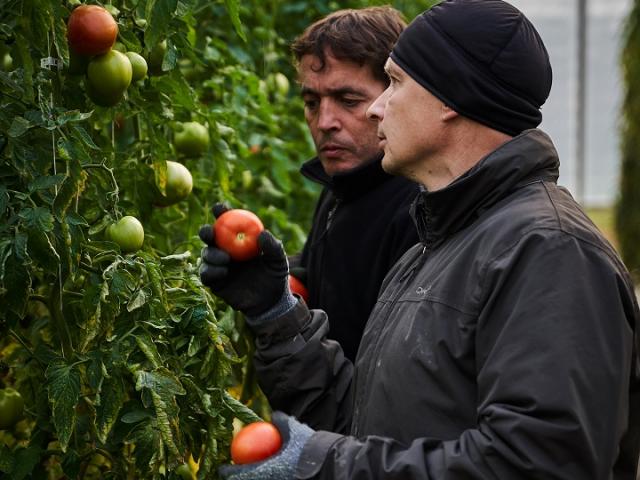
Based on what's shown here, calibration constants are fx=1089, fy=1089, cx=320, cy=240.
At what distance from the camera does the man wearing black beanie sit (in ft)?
4.78

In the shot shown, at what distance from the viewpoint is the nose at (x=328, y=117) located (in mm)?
2580

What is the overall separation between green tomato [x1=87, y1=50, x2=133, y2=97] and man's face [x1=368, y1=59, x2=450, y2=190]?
0.51 m

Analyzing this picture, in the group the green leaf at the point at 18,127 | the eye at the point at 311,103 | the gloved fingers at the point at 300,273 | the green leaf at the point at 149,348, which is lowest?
the gloved fingers at the point at 300,273

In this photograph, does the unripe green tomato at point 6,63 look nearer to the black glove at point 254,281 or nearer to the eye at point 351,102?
the black glove at point 254,281

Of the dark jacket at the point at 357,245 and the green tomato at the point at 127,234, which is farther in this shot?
the dark jacket at the point at 357,245

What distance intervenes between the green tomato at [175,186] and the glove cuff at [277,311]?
35 cm

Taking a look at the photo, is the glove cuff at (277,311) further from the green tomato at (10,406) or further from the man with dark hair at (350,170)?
the green tomato at (10,406)

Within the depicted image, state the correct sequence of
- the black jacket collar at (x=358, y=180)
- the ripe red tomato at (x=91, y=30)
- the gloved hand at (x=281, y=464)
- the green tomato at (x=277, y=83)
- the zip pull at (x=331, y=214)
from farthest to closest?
the green tomato at (x=277, y=83)
the zip pull at (x=331, y=214)
the black jacket collar at (x=358, y=180)
the ripe red tomato at (x=91, y=30)
the gloved hand at (x=281, y=464)

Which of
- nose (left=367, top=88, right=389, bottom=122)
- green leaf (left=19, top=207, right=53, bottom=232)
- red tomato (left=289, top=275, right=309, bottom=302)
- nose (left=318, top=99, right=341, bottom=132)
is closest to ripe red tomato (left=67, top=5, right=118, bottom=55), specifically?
green leaf (left=19, top=207, right=53, bottom=232)

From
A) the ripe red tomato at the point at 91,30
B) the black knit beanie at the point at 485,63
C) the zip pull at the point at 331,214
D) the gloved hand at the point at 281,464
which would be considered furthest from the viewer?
the zip pull at the point at 331,214

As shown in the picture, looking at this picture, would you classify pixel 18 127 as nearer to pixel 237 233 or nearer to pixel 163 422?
pixel 237 233

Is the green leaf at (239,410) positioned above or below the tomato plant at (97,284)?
below

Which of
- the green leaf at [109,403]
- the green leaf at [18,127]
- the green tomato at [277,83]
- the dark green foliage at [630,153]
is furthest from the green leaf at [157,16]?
the dark green foliage at [630,153]

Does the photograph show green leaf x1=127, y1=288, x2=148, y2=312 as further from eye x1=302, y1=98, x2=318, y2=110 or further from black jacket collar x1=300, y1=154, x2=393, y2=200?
eye x1=302, y1=98, x2=318, y2=110
